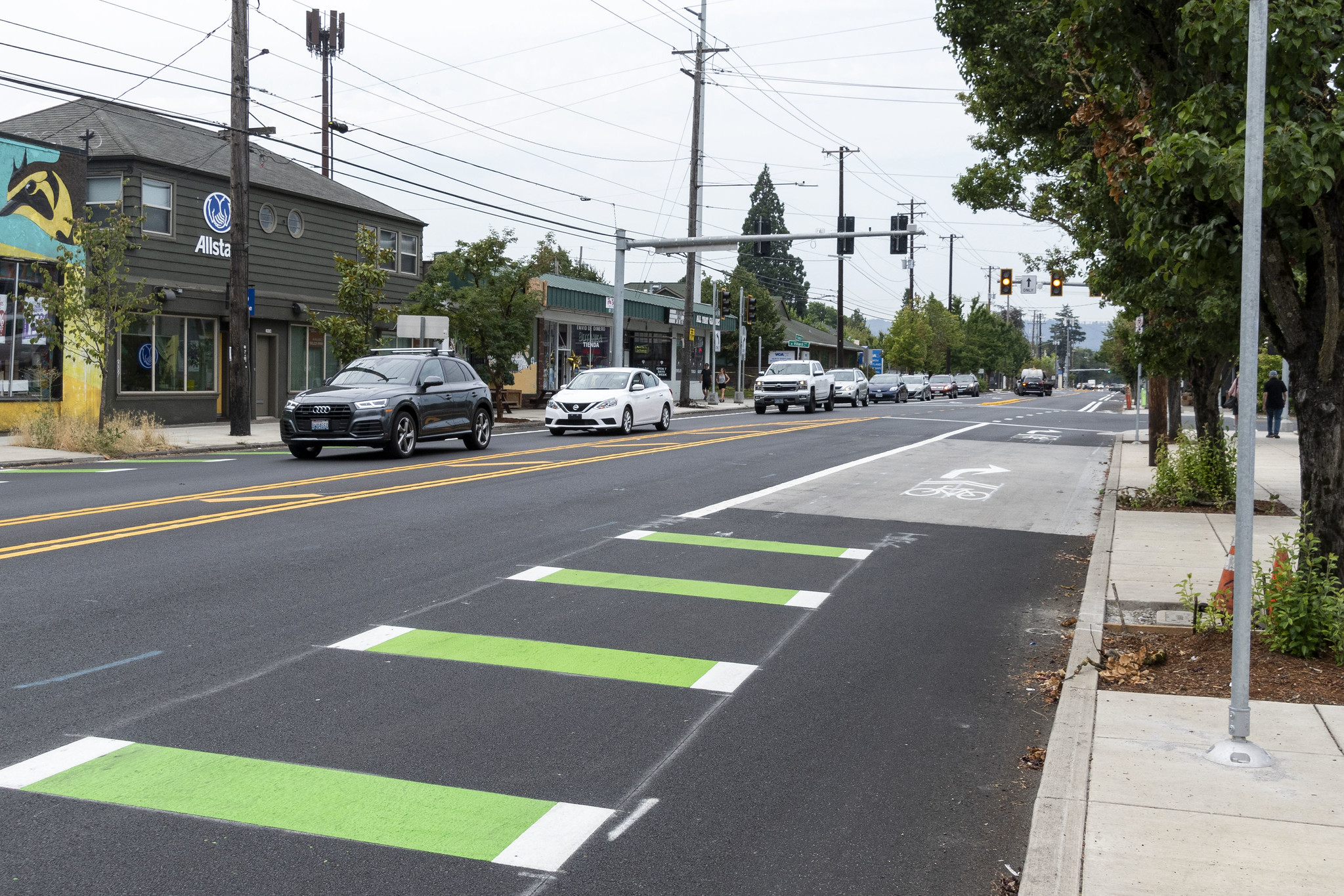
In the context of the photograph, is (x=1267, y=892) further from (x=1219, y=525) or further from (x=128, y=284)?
(x=128, y=284)

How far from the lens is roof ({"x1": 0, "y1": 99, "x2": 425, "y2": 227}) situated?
28.3m

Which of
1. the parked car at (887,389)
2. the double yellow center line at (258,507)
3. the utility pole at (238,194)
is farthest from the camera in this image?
the parked car at (887,389)

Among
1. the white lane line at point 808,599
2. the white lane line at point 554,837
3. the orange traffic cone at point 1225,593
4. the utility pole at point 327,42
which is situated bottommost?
the white lane line at point 554,837

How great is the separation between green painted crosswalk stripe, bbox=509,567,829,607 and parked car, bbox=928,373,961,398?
68407 millimetres

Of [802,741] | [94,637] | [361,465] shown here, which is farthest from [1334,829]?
[361,465]

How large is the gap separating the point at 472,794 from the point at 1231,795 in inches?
119

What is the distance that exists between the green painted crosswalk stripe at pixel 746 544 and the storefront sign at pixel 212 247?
858 inches

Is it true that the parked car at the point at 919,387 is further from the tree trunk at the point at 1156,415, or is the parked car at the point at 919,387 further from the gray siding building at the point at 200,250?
the tree trunk at the point at 1156,415

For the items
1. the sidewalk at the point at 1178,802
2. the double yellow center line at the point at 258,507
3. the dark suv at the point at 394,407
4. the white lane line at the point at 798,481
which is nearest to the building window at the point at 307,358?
the dark suv at the point at 394,407

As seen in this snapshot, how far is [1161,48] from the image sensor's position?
302 inches

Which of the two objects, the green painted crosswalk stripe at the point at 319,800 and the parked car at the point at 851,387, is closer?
the green painted crosswalk stripe at the point at 319,800

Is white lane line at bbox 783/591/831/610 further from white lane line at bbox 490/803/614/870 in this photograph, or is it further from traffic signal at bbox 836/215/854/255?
traffic signal at bbox 836/215/854/255

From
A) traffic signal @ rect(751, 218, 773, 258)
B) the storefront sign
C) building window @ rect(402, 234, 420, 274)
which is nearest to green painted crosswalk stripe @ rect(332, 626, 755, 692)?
the storefront sign

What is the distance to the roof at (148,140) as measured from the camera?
2833 centimetres
